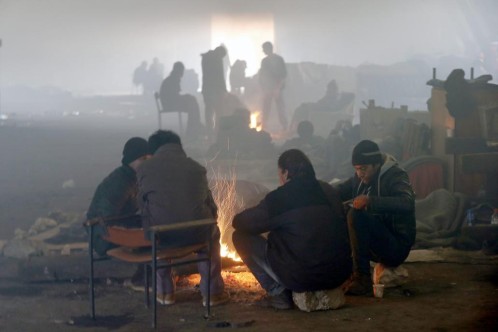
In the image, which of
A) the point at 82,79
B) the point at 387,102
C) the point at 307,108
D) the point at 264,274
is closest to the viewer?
the point at 264,274

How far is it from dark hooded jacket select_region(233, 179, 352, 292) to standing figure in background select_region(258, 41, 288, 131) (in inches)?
577

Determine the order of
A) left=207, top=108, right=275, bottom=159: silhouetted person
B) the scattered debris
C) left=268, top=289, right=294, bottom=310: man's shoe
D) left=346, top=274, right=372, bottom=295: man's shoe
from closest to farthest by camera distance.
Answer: the scattered debris, left=268, top=289, right=294, bottom=310: man's shoe, left=346, top=274, right=372, bottom=295: man's shoe, left=207, top=108, right=275, bottom=159: silhouetted person

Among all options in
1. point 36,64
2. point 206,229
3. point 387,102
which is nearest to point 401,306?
point 206,229

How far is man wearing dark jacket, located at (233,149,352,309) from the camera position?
5414mm

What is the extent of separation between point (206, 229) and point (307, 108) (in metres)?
14.6

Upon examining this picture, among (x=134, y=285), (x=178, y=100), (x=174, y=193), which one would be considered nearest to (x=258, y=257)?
(x=174, y=193)

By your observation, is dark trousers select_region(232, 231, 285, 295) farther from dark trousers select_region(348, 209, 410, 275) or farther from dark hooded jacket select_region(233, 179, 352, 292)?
dark trousers select_region(348, 209, 410, 275)

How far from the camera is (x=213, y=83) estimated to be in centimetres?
1920

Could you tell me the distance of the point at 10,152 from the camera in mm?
18719

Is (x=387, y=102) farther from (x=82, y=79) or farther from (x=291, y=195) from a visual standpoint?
(x=82, y=79)

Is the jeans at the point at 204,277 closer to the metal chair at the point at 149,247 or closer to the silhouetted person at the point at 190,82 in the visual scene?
the metal chair at the point at 149,247

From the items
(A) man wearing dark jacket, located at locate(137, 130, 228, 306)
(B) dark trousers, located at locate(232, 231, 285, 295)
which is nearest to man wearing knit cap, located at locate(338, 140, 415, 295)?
(B) dark trousers, located at locate(232, 231, 285, 295)

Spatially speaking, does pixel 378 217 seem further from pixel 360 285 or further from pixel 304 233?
pixel 304 233

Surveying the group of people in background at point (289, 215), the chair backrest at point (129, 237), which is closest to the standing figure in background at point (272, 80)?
the group of people in background at point (289, 215)
